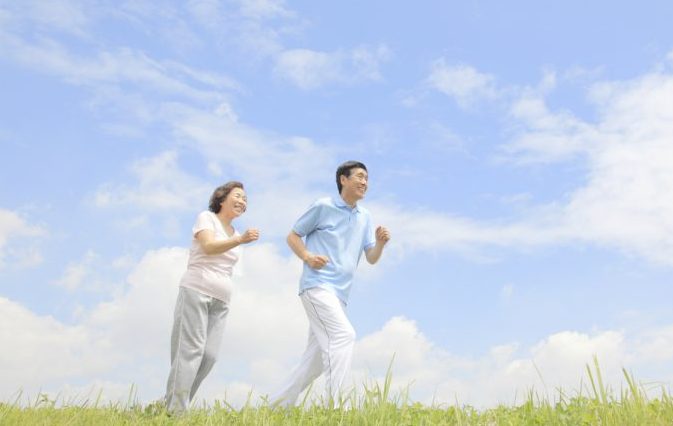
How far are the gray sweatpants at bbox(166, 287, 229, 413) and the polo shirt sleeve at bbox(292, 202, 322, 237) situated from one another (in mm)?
1054

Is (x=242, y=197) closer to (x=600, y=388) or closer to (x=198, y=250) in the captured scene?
(x=198, y=250)

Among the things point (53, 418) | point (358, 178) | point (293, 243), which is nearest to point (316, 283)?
point (293, 243)

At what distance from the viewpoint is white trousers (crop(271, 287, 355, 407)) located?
293 inches

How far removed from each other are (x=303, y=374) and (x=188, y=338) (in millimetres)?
1206

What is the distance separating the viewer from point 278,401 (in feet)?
26.1

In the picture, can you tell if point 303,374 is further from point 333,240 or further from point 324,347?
point 333,240

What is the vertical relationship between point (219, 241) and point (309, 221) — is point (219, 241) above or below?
below

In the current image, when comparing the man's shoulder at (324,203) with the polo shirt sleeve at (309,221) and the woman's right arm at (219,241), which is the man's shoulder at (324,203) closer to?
the polo shirt sleeve at (309,221)

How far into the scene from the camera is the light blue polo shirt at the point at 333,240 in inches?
308

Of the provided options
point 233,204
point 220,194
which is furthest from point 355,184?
point 220,194

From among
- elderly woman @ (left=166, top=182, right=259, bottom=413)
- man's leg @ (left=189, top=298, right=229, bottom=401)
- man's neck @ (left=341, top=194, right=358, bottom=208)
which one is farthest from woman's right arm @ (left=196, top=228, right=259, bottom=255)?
man's neck @ (left=341, top=194, right=358, bottom=208)

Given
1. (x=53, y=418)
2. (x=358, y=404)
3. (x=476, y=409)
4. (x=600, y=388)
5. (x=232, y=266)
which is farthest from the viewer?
(x=232, y=266)

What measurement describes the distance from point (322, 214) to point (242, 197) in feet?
2.68

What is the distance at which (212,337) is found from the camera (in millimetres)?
7898
